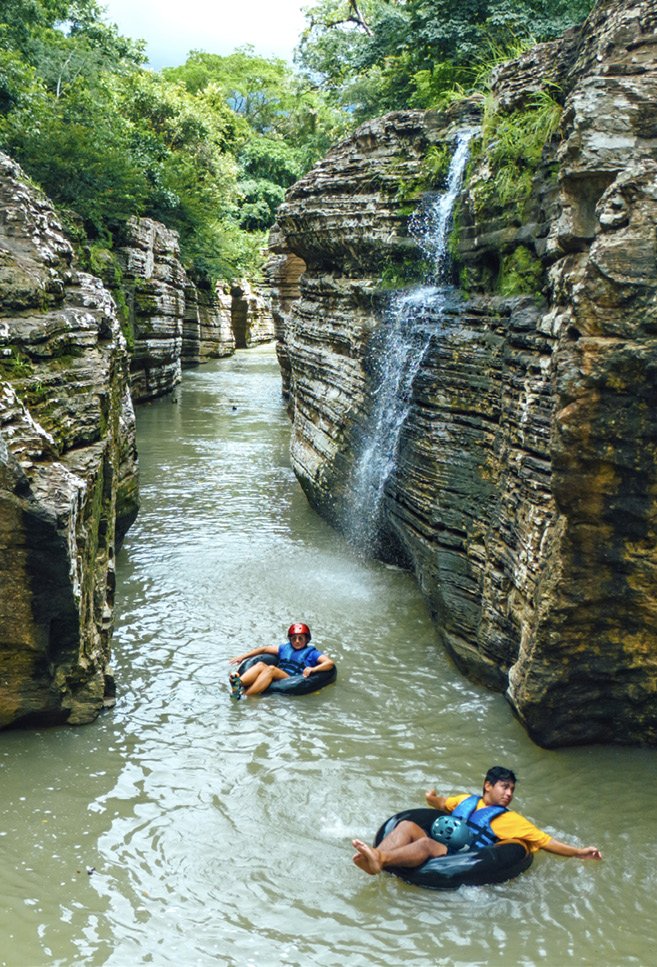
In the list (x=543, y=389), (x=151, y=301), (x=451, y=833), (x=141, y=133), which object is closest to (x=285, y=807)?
(x=451, y=833)

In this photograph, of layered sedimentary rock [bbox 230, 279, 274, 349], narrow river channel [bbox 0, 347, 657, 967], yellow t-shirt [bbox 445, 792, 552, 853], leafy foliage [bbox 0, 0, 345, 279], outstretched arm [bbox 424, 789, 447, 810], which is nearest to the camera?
narrow river channel [bbox 0, 347, 657, 967]

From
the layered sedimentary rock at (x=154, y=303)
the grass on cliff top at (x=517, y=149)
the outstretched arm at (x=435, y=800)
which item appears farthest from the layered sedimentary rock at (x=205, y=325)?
the outstretched arm at (x=435, y=800)

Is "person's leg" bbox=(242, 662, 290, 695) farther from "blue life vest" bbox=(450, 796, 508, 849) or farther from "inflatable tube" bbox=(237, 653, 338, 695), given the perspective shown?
"blue life vest" bbox=(450, 796, 508, 849)

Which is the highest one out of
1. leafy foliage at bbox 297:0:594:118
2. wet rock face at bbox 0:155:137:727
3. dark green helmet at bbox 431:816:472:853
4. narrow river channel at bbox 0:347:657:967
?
leafy foliage at bbox 297:0:594:118

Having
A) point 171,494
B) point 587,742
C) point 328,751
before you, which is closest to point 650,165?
point 587,742

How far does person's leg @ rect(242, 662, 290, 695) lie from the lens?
293 inches

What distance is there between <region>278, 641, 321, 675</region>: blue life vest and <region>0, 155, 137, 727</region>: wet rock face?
1.53 metres

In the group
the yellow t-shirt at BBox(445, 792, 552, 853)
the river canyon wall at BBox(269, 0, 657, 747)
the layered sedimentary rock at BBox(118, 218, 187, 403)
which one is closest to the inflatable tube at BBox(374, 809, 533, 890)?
the yellow t-shirt at BBox(445, 792, 552, 853)

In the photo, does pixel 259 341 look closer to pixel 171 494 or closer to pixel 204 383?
pixel 204 383

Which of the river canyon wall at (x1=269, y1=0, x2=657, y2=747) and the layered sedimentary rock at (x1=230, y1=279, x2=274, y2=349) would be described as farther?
the layered sedimentary rock at (x1=230, y1=279, x2=274, y2=349)

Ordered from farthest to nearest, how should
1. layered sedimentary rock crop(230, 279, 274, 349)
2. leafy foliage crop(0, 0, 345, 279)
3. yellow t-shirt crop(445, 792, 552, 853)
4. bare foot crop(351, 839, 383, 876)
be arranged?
layered sedimentary rock crop(230, 279, 274, 349) → leafy foliage crop(0, 0, 345, 279) → yellow t-shirt crop(445, 792, 552, 853) → bare foot crop(351, 839, 383, 876)

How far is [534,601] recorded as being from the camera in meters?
6.43

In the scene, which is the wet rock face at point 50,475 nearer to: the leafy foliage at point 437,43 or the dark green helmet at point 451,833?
the dark green helmet at point 451,833

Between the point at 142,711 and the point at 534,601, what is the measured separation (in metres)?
3.27
